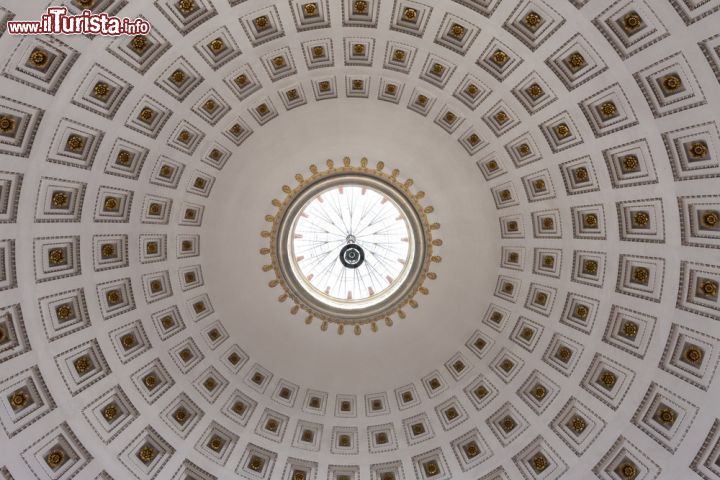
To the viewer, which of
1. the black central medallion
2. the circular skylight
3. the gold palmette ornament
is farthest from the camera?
the circular skylight

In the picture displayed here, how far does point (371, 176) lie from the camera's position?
26672 millimetres

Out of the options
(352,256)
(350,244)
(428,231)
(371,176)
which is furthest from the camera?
(350,244)

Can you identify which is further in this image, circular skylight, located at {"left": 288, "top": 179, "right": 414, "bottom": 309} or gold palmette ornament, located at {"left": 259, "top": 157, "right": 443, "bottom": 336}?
circular skylight, located at {"left": 288, "top": 179, "right": 414, "bottom": 309}

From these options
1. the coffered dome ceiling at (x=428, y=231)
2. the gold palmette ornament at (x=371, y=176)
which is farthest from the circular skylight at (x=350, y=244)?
the coffered dome ceiling at (x=428, y=231)

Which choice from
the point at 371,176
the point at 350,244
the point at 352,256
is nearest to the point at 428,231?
the point at 371,176

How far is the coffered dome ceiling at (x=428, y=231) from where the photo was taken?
18.6m

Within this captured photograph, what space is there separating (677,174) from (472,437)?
15.6 metres

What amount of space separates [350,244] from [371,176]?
5.79 meters

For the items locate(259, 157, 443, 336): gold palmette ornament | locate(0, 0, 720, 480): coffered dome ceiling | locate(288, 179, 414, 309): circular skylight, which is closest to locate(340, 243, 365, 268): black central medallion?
locate(288, 179, 414, 309): circular skylight

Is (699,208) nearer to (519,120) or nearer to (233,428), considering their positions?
→ (519,120)

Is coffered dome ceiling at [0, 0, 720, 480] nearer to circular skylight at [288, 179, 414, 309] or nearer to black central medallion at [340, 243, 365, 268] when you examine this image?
circular skylight at [288, 179, 414, 309]

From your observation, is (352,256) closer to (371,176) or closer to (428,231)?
(428,231)

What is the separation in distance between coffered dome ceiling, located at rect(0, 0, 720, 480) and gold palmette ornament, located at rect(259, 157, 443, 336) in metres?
0.17

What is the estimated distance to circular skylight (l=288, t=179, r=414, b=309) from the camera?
31.0 meters
